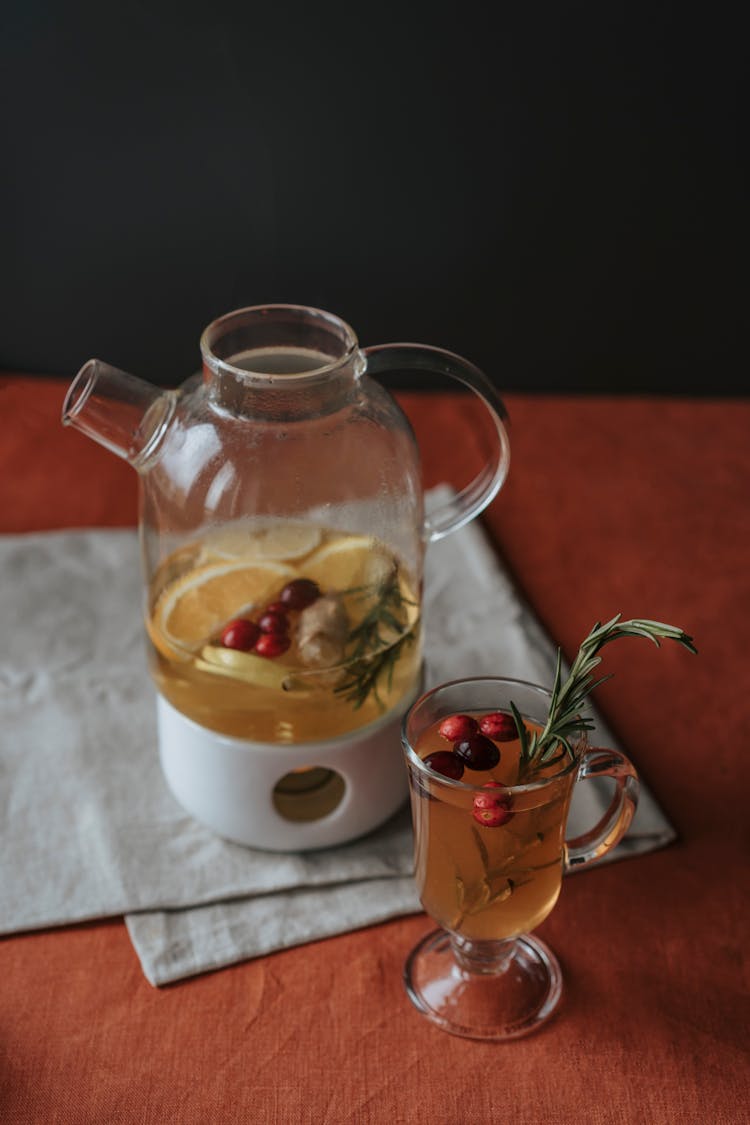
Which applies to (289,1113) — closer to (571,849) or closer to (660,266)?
(571,849)

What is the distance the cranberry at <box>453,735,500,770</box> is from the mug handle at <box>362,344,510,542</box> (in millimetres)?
213

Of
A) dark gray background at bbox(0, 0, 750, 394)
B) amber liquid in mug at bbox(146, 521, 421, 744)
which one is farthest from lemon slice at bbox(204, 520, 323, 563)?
dark gray background at bbox(0, 0, 750, 394)

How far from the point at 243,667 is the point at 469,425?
0.72 metres

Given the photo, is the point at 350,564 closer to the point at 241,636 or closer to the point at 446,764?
A: the point at 241,636

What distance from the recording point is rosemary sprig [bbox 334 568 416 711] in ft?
3.00

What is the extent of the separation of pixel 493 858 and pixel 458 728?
83mm

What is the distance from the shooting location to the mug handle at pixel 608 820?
0.80 m

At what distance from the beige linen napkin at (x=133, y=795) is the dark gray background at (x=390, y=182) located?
1.65ft

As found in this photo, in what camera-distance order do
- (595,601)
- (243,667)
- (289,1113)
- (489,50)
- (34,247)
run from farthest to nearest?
(34,247)
(489,50)
(595,601)
(243,667)
(289,1113)

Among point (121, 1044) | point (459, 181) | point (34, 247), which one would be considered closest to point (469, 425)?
point (459, 181)

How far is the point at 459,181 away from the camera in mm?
1610

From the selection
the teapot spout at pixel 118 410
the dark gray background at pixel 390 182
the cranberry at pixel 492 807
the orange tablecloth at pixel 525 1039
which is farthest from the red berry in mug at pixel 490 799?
the dark gray background at pixel 390 182

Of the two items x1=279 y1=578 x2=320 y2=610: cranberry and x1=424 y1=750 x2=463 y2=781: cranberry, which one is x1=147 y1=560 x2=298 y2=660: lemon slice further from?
x1=424 y1=750 x2=463 y2=781: cranberry

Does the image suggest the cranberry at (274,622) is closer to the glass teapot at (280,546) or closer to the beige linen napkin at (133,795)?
the glass teapot at (280,546)
